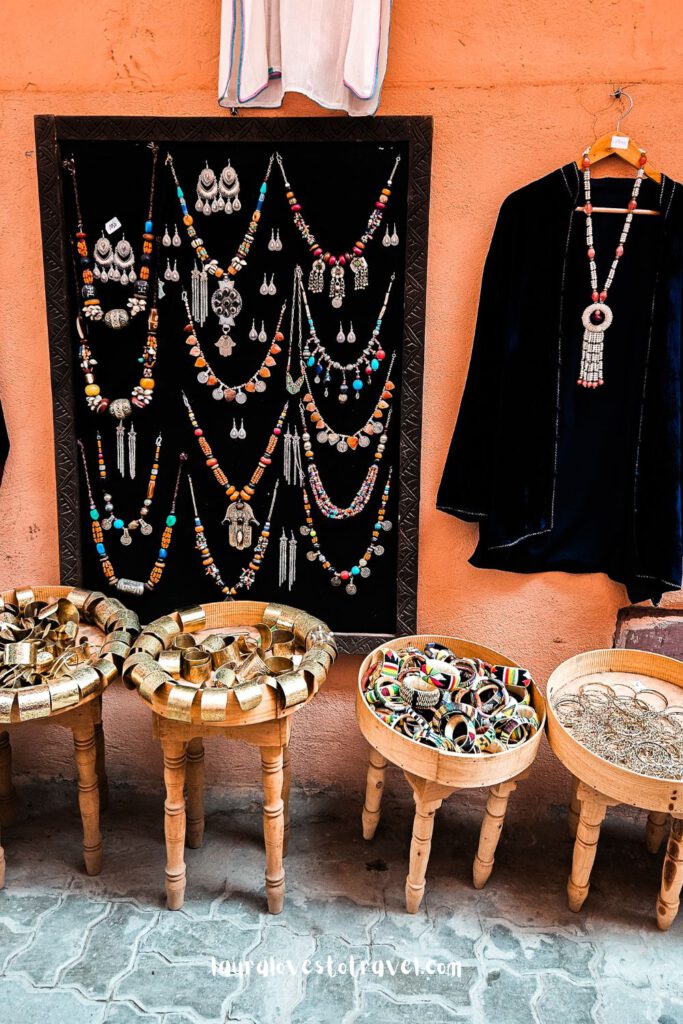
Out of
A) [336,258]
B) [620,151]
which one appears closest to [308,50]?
[336,258]

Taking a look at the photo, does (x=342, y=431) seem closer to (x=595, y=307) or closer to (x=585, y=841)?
(x=595, y=307)

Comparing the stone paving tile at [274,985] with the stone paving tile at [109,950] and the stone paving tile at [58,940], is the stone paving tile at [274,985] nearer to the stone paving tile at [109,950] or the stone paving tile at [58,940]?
the stone paving tile at [109,950]

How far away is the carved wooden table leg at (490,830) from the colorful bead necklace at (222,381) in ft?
4.33

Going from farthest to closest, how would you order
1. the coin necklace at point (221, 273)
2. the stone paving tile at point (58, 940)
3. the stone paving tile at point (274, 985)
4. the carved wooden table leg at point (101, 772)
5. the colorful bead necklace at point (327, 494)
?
the carved wooden table leg at point (101, 772), the colorful bead necklace at point (327, 494), the coin necklace at point (221, 273), the stone paving tile at point (58, 940), the stone paving tile at point (274, 985)

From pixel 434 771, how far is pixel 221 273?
1.49m

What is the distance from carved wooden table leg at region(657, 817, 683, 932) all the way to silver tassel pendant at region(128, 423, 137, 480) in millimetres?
1802

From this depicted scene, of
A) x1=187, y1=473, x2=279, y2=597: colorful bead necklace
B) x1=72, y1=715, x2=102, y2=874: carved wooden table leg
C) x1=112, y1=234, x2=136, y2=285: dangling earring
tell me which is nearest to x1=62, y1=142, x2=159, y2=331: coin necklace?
x1=112, y1=234, x2=136, y2=285: dangling earring

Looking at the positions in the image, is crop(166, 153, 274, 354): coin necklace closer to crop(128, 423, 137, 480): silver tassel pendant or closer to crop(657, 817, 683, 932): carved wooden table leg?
crop(128, 423, 137, 480): silver tassel pendant

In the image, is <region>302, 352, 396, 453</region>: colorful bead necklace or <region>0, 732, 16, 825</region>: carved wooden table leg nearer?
<region>302, 352, 396, 453</region>: colorful bead necklace

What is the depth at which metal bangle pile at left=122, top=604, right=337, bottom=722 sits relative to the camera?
75.9 inches

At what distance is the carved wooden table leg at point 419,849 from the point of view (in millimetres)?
2047

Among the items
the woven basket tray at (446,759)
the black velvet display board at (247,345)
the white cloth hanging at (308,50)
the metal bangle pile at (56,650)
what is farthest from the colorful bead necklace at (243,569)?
the white cloth hanging at (308,50)

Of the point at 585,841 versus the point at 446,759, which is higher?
the point at 446,759

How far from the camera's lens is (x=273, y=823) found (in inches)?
83.4
